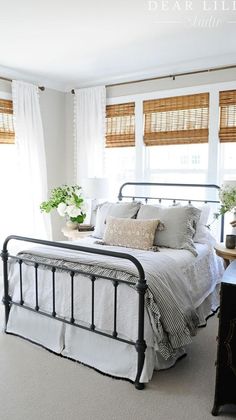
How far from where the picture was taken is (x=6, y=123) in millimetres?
4148

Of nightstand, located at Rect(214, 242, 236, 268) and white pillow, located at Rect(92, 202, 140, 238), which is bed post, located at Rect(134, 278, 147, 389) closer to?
nightstand, located at Rect(214, 242, 236, 268)

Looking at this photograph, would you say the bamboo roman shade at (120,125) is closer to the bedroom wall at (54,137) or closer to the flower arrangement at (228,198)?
the bedroom wall at (54,137)

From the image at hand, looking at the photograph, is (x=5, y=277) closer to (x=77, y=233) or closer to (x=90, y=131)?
(x=77, y=233)

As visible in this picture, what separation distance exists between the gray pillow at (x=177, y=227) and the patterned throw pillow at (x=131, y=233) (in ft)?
0.39

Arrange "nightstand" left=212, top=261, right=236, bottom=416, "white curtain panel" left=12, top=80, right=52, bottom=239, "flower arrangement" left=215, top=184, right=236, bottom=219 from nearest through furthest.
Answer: "nightstand" left=212, top=261, right=236, bottom=416 < "flower arrangement" left=215, top=184, right=236, bottom=219 < "white curtain panel" left=12, top=80, right=52, bottom=239

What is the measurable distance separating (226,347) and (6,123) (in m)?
3.51

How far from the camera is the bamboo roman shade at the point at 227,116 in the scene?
11.9 ft

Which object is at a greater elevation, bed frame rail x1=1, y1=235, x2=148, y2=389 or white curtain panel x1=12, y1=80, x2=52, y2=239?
white curtain panel x1=12, y1=80, x2=52, y2=239

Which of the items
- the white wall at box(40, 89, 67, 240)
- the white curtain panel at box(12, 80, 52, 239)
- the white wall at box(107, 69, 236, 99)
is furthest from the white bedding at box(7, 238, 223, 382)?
the white wall at box(40, 89, 67, 240)

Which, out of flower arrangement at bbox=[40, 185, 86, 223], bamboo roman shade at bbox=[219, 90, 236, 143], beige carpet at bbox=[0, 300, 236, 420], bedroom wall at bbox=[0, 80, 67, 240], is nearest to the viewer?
beige carpet at bbox=[0, 300, 236, 420]

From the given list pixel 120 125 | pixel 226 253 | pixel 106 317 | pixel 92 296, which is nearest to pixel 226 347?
pixel 106 317

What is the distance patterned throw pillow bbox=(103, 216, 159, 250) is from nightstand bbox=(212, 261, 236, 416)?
1146 millimetres

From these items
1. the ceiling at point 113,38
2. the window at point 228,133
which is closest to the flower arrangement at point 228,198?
the window at point 228,133

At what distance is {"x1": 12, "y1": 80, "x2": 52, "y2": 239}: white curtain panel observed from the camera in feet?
13.9
